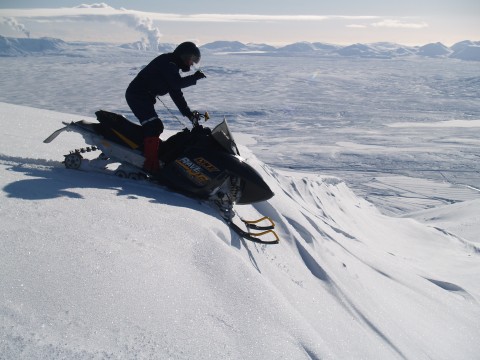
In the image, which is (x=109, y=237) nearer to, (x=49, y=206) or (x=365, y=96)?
(x=49, y=206)

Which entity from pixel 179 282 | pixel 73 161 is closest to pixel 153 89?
pixel 73 161

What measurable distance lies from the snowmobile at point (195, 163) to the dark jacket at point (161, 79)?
38cm

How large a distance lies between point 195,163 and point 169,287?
84.8 inches

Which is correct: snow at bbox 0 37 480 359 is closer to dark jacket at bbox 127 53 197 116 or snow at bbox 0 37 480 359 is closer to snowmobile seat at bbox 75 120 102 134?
snowmobile seat at bbox 75 120 102 134

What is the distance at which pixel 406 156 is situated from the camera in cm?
3703

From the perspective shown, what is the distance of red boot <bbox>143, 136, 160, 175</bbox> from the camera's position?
462cm

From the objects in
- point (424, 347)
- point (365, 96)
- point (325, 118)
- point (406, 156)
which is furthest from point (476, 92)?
point (424, 347)

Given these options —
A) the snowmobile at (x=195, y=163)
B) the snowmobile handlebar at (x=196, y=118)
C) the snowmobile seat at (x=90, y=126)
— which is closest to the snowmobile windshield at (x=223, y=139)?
the snowmobile at (x=195, y=163)

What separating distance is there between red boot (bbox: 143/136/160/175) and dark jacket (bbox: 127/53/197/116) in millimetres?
477

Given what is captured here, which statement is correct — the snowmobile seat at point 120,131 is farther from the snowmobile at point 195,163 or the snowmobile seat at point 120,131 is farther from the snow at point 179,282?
the snow at point 179,282

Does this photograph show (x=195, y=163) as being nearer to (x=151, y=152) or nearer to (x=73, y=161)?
(x=151, y=152)

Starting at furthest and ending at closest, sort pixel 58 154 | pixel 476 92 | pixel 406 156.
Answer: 1. pixel 476 92
2. pixel 406 156
3. pixel 58 154

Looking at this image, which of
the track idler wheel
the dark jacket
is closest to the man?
the dark jacket

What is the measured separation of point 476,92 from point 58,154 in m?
104
